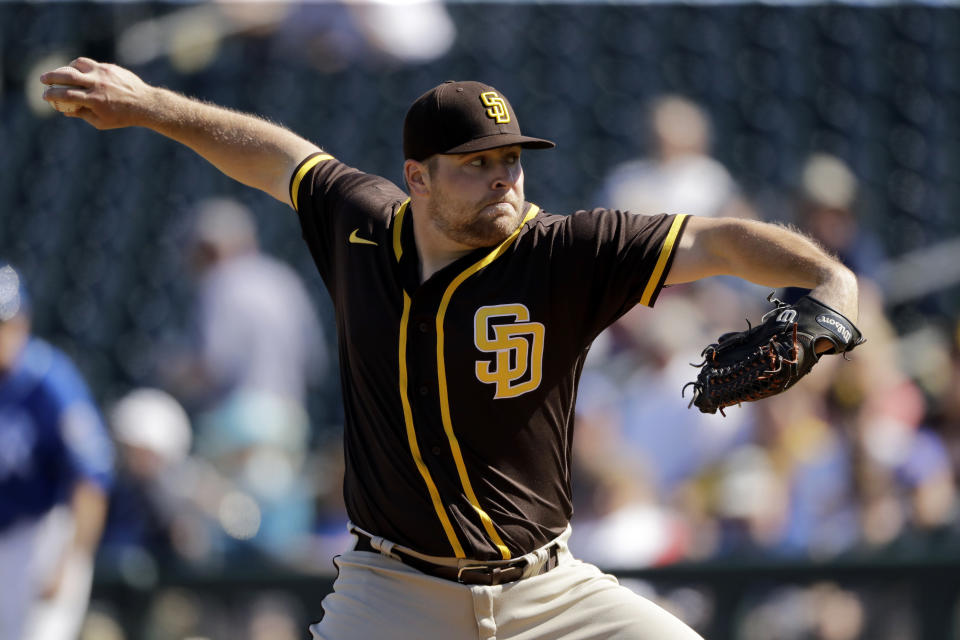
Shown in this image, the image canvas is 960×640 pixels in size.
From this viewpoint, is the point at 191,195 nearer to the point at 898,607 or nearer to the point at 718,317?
the point at 718,317

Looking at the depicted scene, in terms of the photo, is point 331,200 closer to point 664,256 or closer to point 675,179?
point 664,256

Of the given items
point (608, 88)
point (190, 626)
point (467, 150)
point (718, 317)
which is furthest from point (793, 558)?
point (608, 88)

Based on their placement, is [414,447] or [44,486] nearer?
[414,447]

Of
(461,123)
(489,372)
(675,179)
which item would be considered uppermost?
(675,179)

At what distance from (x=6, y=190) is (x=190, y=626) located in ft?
15.3

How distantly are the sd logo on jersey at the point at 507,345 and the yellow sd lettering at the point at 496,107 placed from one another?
1.52 ft

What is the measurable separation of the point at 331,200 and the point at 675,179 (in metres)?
3.91

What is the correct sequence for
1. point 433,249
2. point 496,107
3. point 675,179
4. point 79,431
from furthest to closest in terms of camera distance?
point 675,179, point 79,431, point 433,249, point 496,107

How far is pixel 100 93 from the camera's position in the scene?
357 centimetres

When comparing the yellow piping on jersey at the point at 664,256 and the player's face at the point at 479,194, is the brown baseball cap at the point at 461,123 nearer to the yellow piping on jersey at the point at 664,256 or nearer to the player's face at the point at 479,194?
the player's face at the point at 479,194

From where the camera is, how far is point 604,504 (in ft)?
19.0

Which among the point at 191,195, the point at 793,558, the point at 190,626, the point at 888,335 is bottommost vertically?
the point at 190,626

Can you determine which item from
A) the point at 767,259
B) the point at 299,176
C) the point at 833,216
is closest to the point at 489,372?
the point at 767,259

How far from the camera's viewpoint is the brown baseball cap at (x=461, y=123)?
3.19 meters
